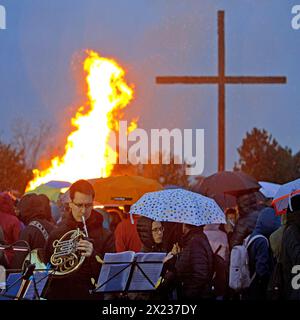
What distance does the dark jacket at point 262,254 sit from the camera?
8.74 meters

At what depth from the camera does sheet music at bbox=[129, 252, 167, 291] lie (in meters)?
6.88

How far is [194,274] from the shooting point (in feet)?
24.0

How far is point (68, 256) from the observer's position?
6.80m

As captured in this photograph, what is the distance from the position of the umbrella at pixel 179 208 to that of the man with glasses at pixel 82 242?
75 cm

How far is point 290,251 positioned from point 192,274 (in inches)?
34.1

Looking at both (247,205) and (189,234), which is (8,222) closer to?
(247,205)

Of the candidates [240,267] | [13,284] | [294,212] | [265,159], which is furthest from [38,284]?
[265,159]

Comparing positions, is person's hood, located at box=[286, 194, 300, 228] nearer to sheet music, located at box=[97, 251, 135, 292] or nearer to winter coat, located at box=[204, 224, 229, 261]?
sheet music, located at box=[97, 251, 135, 292]

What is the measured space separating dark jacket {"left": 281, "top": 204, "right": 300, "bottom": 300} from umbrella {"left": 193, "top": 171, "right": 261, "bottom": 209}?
4.13 meters

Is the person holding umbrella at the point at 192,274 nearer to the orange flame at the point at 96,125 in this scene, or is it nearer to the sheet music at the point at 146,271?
the sheet music at the point at 146,271

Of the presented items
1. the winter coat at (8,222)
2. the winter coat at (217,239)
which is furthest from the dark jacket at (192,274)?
the winter coat at (8,222)
